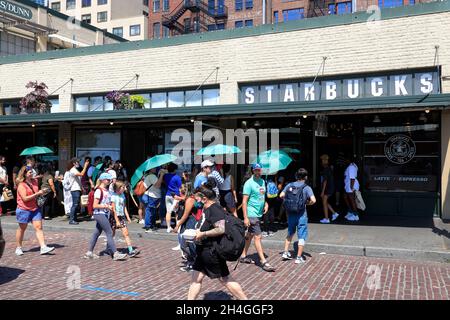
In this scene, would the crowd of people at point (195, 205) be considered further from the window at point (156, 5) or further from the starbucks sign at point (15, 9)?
the window at point (156, 5)

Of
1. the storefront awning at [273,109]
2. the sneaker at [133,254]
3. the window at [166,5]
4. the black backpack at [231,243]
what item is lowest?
the sneaker at [133,254]

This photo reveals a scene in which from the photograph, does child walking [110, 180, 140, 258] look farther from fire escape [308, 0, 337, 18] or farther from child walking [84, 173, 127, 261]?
fire escape [308, 0, 337, 18]

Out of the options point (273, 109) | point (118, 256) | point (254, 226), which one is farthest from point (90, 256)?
point (273, 109)

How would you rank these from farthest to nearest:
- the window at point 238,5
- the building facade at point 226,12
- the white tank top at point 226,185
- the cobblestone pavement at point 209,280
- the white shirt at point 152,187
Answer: the window at point 238,5
the building facade at point 226,12
the white shirt at point 152,187
the white tank top at point 226,185
the cobblestone pavement at point 209,280

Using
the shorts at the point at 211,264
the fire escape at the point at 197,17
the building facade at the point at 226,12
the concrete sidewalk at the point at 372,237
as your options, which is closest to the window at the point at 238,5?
the building facade at the point at 226,12

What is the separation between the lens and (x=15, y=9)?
22.3 m

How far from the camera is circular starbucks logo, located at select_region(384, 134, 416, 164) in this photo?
39.3ft

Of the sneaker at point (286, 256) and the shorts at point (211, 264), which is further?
the sneaker at point (286, 256)

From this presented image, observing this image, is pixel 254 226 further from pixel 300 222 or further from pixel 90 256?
pixel 90 256

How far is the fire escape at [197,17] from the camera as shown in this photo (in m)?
56.4

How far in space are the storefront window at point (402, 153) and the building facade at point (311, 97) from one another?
27 millimetres

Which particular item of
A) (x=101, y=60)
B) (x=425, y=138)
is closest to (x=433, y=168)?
(x=425, y=138)

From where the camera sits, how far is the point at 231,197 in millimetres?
8836

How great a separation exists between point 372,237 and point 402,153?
3.77 metres
